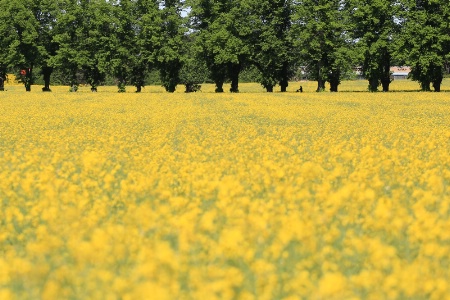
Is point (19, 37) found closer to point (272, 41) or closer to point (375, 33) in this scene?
point (272, 41)

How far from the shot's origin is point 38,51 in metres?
74.2

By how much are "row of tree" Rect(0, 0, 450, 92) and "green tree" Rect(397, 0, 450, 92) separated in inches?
4.3

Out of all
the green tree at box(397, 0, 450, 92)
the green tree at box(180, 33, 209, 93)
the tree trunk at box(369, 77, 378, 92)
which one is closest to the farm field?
the green tree at box(397, 0, 450, 92)

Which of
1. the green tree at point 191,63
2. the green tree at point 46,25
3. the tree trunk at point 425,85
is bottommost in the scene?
the tree trunk at point 425,85

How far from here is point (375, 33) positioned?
213ft

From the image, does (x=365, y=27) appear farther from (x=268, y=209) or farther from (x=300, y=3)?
(x=268, y=209)

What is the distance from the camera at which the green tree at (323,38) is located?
64.5 m

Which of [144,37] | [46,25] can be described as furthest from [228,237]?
[46,25]

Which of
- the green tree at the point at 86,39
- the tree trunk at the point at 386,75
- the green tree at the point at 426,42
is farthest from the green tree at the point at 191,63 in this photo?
the green tree at the point at 426,42

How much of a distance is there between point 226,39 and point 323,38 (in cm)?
1145

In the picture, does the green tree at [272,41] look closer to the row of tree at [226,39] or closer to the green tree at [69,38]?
the row of tree at [226,39]

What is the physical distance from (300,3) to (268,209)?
2550 inches

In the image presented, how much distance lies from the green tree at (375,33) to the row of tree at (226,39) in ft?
0.38

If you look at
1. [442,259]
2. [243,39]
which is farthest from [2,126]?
[243,39]
